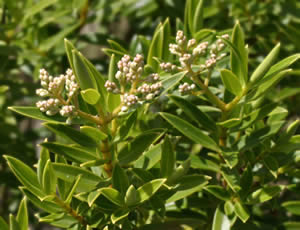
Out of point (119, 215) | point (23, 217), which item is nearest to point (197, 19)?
point (119, 215)

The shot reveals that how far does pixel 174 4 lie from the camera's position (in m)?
1.91

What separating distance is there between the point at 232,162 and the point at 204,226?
311mm

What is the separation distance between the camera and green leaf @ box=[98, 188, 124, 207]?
37.8 inches

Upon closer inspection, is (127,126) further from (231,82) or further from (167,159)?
(231,82)

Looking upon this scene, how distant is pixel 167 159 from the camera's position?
102 cm

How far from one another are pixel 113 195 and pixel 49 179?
0.16 m

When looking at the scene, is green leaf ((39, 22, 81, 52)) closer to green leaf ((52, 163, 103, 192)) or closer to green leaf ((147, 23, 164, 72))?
green leaf ((147, 23, 164, 72))

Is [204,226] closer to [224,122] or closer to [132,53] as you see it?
[224,122]

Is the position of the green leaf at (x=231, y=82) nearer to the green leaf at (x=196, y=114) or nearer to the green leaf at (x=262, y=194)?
the green leaf at (x=196, y=114)

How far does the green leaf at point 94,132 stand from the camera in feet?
3.00

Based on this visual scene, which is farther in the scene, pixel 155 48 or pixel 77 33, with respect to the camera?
pixel 77 33

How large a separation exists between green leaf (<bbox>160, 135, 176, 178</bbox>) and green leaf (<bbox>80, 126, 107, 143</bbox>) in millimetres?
159

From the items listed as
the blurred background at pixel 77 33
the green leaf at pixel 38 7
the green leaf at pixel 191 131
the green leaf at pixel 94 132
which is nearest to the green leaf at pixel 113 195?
the green leaf at pixel 94 132

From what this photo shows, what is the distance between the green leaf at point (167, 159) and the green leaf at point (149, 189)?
0.07 m
